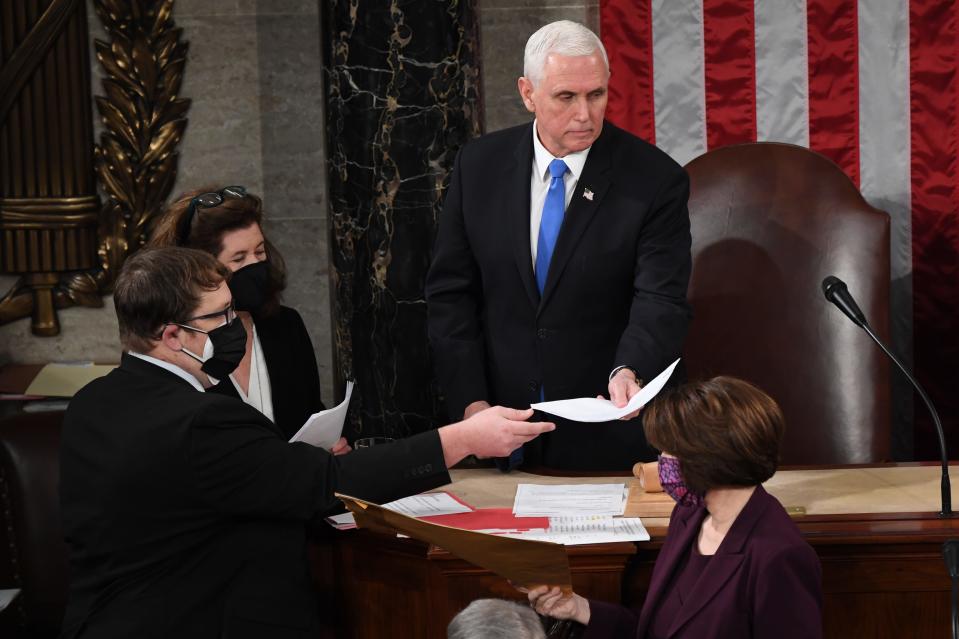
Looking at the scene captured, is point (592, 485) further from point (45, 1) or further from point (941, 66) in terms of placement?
point (45, 1)

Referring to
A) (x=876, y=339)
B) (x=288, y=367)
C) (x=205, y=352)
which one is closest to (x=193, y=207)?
(x=288, y=367)

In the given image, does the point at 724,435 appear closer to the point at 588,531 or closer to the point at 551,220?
the point at 588,531

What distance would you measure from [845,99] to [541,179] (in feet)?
6.12

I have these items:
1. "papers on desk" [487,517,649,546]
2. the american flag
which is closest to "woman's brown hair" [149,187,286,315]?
"papers on desk" [487,517,649,546]

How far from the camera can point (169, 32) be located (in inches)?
199

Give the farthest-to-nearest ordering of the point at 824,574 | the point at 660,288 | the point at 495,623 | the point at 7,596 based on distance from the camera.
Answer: the point at 660,288
the point at 7,596
the point at 824,574
the point at 495,623

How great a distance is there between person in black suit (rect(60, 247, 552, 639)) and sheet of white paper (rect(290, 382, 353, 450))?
210 millimetres

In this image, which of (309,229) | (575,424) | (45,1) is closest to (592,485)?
(575,424)

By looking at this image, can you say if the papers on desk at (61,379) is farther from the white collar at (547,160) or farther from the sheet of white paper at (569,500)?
the sheet of white paper at (569,500)

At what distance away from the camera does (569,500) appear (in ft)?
9.69

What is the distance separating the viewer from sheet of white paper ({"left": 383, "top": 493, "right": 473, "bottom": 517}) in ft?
9.47

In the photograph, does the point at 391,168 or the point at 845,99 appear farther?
the point at 845,99

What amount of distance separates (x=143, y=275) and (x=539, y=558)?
3.22 ft

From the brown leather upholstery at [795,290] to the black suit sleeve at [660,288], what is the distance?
0.94 metres
